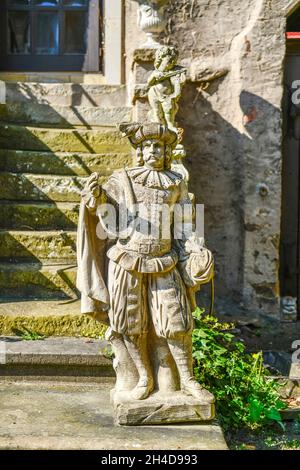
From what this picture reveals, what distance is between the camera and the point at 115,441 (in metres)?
3.91

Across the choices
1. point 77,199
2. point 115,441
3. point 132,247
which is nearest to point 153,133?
point 132,247

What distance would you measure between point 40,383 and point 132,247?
1310 millimetres

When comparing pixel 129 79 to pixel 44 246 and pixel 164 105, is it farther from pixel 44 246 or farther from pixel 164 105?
pixel 44 246

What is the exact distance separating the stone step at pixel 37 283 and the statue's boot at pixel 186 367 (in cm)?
172

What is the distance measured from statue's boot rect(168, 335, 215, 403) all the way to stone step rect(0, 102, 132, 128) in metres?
3.68

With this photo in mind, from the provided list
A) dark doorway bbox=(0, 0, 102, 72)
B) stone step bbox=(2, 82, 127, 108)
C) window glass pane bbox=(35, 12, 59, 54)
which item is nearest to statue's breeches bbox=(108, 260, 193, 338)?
stone step bbox=(2, 82, 127, 108)

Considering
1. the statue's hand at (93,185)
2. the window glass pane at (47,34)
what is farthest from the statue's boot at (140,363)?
the window glass pane at (47,34)

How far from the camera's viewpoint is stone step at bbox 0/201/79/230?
6.29m

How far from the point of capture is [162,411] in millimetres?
4148

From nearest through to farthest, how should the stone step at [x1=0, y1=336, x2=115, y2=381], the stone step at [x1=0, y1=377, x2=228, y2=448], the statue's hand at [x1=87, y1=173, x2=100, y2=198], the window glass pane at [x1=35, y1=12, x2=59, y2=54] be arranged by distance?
the stone step at [x1=0, y1=377, x2=228, y2=448] → the statue's hand at [x1=87, y1=173, x2=100, y2=198] → the stone step at [x1=0, y1=336, x2=115, y2=381] → the window glass pane at [x1=35, y1=12, x2=59, y2=54]

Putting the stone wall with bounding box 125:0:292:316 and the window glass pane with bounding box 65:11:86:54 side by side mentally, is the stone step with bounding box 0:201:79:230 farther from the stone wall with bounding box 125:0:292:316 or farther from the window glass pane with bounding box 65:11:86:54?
the window glass pane with bounding box 65:11:86:54

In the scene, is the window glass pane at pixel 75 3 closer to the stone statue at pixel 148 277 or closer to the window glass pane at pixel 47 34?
the window glass pane at pixel 47 34

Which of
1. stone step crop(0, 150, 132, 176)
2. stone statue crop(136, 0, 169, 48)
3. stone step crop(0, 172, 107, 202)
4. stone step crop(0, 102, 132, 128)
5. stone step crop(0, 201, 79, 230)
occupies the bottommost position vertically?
stone step crop(0, 201, 79, 230)

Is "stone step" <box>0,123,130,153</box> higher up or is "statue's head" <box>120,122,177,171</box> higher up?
"stone step" <box>0,123,130,153</box>
